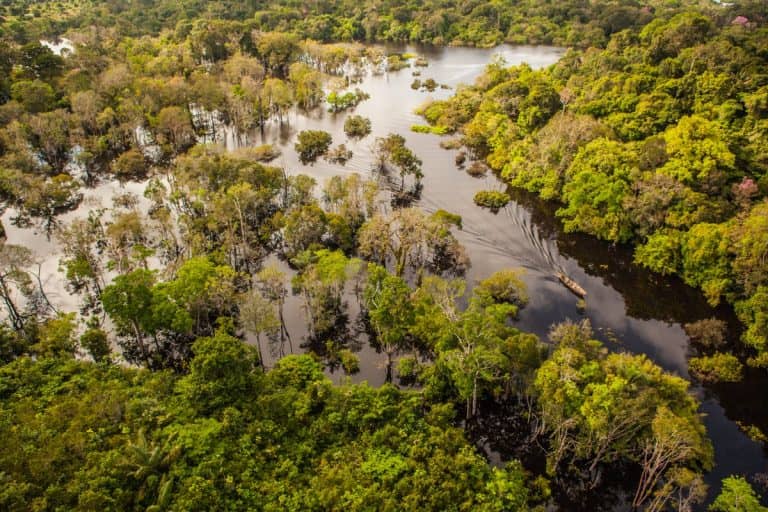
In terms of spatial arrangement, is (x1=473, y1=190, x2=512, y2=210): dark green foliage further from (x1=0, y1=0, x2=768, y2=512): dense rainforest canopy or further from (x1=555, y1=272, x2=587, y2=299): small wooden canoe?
(x1=555, y1=272, x2=587, y2=299): small wooden canoe

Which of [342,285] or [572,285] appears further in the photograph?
[572,285]

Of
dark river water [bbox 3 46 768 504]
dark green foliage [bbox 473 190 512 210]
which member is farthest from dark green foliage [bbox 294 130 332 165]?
dark green foliage [bbox 473 190 512 210]

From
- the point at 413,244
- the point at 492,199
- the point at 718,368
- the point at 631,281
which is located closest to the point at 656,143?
the point at 631,281

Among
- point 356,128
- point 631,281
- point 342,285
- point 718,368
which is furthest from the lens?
point 356,128

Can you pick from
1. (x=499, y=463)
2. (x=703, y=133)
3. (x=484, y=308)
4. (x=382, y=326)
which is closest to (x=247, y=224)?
(x=382, y=326)

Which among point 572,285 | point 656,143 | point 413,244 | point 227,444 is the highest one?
point 656,143

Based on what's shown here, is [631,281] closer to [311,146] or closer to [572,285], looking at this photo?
[572,285]
